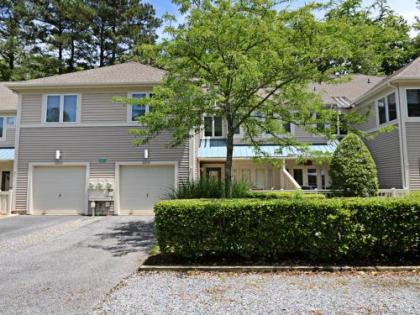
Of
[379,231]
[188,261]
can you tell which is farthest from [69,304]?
[379,231]

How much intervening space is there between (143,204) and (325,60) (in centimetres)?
971

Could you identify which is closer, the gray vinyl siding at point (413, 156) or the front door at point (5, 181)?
the gray vinyl siding at point (413, 156)

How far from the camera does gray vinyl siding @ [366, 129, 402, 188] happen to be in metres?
13.9

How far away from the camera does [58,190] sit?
45.9 feet

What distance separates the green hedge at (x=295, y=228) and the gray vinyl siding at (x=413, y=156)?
850 centimetres

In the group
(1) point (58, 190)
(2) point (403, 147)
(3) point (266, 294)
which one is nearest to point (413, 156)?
(2) point (403, 147)

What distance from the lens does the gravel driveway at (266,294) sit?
424 centimetres

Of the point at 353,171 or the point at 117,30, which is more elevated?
the point at 117,30

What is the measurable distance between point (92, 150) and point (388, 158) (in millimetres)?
13949

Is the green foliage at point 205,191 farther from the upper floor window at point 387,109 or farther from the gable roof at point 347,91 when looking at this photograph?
the gable roof at point 347,91

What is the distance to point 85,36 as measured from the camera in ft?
98.8

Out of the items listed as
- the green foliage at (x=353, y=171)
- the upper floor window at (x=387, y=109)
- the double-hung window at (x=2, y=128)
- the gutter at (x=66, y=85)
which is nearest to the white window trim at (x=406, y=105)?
the upper floor window at (x=387, y=109)

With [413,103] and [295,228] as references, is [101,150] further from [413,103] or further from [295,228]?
[413,103]

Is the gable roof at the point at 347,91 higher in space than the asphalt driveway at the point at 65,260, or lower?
higher
